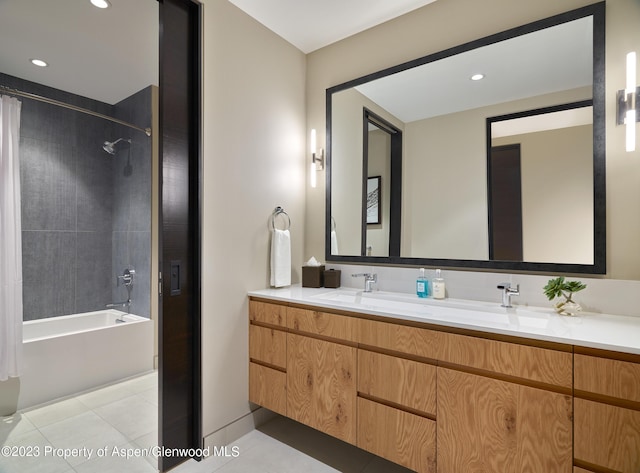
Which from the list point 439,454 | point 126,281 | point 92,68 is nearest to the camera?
point 439,454

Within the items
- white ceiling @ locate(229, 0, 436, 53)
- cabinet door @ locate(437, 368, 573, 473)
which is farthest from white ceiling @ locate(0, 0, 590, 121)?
cabinet door @ locate(437, 368, 573, 473)

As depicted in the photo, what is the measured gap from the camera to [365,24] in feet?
7.09

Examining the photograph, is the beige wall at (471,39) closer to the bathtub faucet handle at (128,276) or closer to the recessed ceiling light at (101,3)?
the recessed ceiling light at (101,3)

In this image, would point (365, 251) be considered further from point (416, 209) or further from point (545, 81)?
point (545, 81)

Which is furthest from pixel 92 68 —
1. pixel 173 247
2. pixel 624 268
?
pixel 624 268

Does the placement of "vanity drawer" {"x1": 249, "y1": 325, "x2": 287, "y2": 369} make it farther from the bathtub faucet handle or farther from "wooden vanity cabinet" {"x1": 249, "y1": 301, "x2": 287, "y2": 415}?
the bathtub faucet handle

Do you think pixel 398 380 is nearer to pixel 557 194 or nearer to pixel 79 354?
pixel 557 194

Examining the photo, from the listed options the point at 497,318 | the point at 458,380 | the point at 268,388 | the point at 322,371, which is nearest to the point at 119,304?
the point at 268,388

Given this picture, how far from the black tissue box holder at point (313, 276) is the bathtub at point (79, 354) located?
164 cm

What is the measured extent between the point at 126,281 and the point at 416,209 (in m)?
2.80

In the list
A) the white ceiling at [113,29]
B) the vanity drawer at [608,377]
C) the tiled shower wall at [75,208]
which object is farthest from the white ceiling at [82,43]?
the vanity drawer at [608,377]

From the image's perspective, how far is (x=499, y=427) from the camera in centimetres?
121

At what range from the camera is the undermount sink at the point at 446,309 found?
1.36 m

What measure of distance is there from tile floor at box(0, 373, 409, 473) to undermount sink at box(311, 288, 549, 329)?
87 cm
